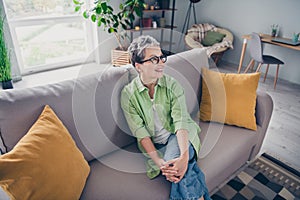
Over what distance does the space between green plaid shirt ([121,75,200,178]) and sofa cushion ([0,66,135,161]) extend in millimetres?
87

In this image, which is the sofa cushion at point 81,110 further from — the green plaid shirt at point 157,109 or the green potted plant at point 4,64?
the green potted plant at point 4,64

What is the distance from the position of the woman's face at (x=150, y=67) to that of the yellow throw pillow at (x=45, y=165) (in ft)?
1.59

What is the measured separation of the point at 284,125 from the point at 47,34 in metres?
3.47

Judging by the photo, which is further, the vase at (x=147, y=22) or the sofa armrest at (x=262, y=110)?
the vase at (x=147, y=22)

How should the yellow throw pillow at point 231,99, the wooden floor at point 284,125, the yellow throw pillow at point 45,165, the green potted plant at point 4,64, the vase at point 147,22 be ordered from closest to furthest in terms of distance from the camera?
the yellow throw pillow at point 45,165, the yellow throw pillow at point 231,99, the wooden floor at point 284,125, the green potted plant at point 4,64, the vase at point 147,22

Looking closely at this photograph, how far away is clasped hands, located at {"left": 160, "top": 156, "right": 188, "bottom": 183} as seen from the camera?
982mm

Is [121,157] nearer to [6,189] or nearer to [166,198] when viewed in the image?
[166,198]

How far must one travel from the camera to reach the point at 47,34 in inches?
132

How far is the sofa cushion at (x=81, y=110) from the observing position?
0.93 meters

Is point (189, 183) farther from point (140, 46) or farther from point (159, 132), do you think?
point (140, 46)

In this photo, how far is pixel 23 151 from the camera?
0.79 metres

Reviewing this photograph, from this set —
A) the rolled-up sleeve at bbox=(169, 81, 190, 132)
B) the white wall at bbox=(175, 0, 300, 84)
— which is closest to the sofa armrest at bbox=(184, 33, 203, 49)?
the white wall at bbox=(175, 0, 300, 84)

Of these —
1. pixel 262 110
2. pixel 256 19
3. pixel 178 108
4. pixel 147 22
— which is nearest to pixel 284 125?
pixel 262 110

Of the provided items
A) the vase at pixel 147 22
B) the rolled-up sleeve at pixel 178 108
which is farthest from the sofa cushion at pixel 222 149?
the vase at pixel 147 22
